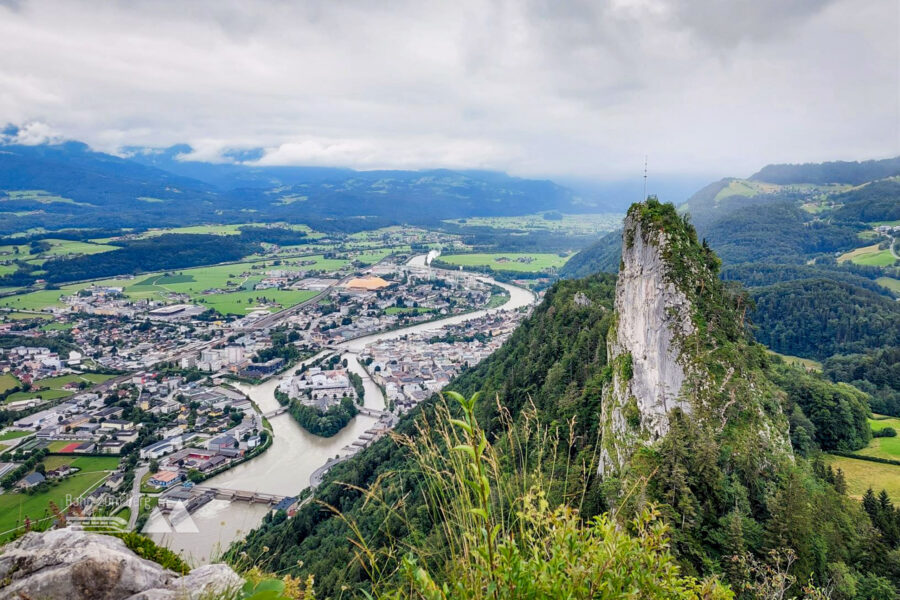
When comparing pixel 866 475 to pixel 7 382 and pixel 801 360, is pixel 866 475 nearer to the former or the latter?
pixel 801 360

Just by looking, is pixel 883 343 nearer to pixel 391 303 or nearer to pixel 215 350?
pixel 391 303

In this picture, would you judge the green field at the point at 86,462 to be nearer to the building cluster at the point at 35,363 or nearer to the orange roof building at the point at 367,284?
the building cluster at the point at 35,363

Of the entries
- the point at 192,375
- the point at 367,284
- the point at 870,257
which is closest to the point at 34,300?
the point at 192,375

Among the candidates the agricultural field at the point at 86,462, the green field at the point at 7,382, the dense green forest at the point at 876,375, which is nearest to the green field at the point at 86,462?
the agricultural field at the point at 86,462

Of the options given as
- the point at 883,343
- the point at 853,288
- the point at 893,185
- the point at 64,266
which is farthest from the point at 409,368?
the point at 893,185

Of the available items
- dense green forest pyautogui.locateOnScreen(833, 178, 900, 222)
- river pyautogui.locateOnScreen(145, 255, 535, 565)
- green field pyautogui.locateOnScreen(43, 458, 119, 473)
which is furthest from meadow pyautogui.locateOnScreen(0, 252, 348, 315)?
dense green forest pyautogui.locateOnScreen(833, 178, 900, 222)
